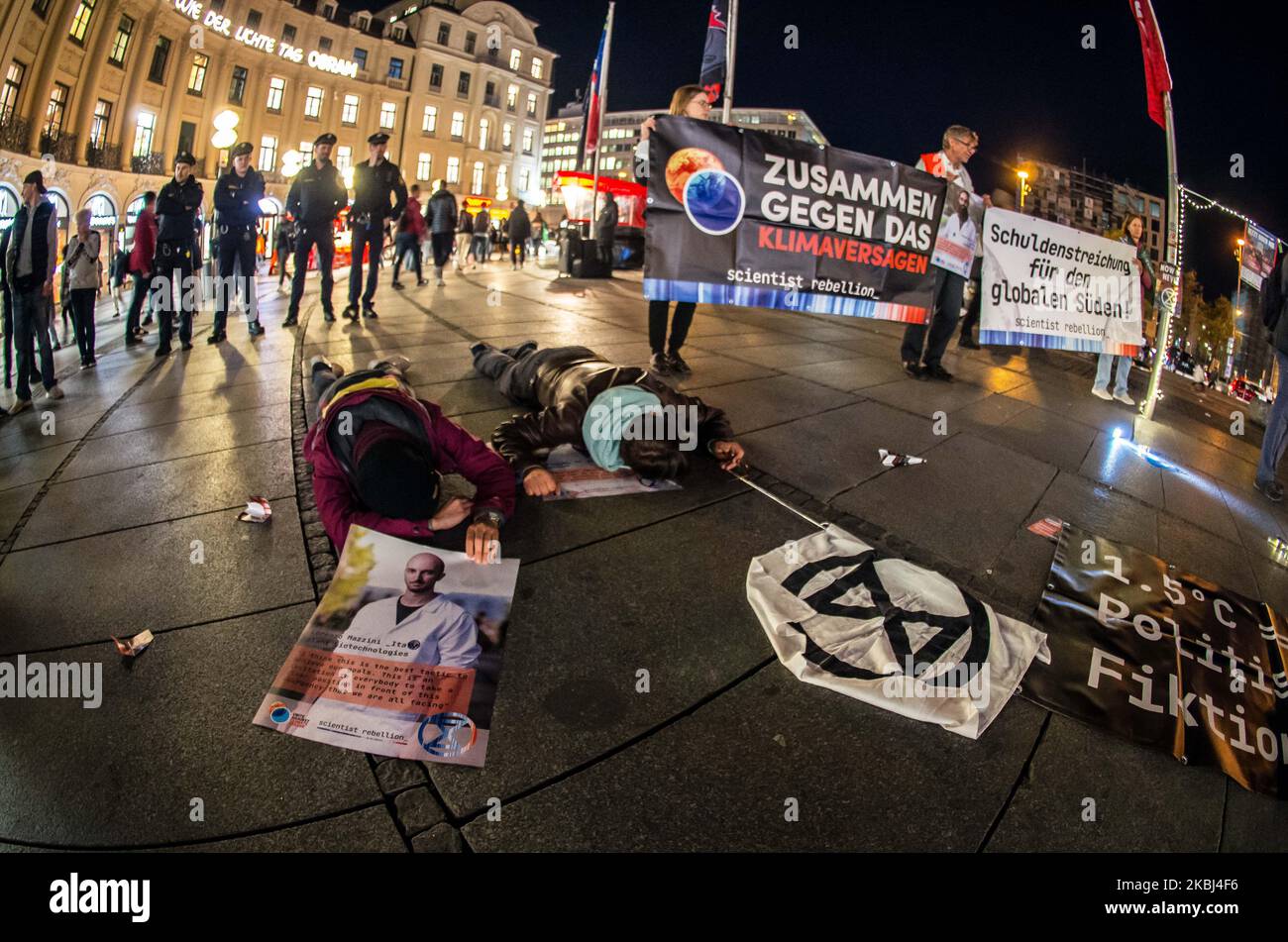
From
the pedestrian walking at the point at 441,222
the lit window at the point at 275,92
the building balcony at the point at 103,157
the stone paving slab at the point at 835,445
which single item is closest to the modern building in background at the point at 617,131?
the lit window at the point at 275,92

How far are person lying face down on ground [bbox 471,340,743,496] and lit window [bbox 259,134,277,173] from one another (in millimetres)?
49839

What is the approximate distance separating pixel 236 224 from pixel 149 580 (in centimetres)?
593

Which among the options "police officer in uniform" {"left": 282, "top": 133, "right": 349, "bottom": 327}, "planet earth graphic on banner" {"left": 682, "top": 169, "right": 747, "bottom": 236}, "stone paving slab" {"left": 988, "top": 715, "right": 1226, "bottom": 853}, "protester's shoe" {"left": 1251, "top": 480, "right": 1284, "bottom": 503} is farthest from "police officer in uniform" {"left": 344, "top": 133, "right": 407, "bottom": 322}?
"protester's shoe" {"left": 1251, "top": 480, "right": 1284, "bottom": 503}

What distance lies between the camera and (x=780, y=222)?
4562 mm

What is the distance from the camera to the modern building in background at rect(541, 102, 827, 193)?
107188mm

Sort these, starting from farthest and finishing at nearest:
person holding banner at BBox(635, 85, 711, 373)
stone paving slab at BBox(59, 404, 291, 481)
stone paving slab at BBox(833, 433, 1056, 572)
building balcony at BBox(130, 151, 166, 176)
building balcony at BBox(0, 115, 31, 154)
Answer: building balcony at BBox(130, 151, 166, 176) < building balcony at BBox(0, 115, 31, 154) < person holding banner at BBox(635, 85, 711, 373) < stone paving slab at BBox(59, 404, 291, 481) < stone paving slab at BBox(833, 433, 1056, 572)

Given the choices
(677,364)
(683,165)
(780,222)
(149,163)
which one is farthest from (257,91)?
(780,222)

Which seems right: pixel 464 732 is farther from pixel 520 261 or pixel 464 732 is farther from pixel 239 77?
pixel 239 77

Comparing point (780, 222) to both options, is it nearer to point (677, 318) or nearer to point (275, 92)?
point (677, 318)

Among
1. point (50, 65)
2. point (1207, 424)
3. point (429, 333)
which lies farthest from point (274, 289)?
Answer: point (1207, 424)

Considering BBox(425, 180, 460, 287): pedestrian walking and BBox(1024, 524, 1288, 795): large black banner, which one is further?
BBox(425, 180, 460, 287): pedestrian walking

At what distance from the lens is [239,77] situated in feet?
125

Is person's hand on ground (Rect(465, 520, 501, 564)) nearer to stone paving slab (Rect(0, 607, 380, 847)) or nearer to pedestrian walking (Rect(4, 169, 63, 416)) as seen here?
stone paving slab (Rect(0, 607, 380, 847))

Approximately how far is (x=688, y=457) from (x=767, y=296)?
67.8 inches
